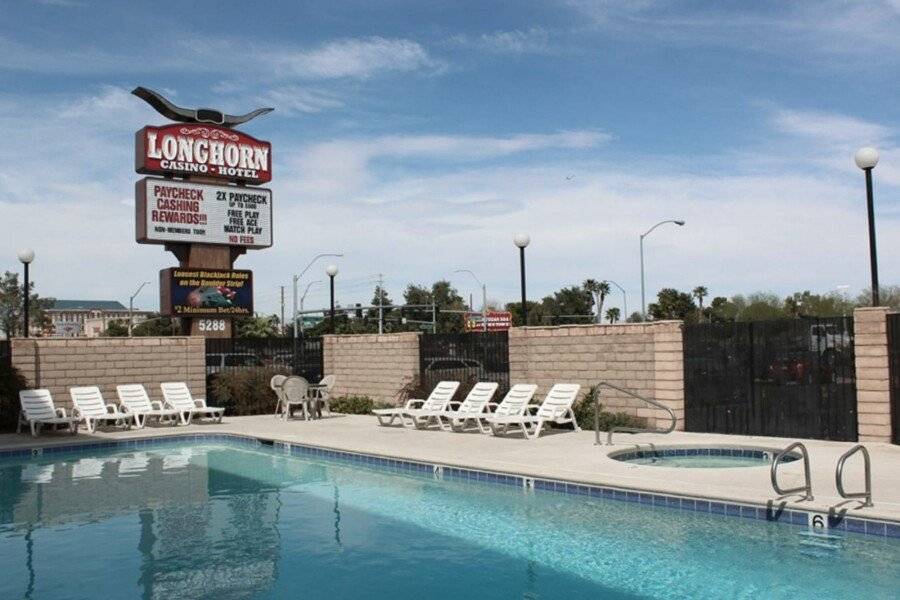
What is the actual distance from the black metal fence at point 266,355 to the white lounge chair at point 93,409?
3223 millimetres

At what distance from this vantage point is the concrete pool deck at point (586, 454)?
30.8 feet

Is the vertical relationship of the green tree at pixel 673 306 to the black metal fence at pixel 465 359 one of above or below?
above

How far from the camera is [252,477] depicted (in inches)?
522

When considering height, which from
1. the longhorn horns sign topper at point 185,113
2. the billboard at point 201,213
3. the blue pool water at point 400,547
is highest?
the longhorn horns sign topper at point 185,113

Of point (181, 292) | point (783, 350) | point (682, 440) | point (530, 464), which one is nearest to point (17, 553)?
point (530, 464)

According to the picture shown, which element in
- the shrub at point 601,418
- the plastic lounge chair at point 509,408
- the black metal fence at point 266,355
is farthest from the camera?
the black metal fence at point 266,355

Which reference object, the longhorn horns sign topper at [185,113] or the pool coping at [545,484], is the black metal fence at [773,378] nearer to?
the pool coping at [545,484]

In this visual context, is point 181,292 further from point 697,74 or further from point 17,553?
point 17,553

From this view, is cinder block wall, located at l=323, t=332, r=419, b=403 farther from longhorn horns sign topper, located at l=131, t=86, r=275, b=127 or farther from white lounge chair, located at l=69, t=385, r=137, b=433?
longhorn horns sign topper, located at l=131, t=86, r=275, b=127

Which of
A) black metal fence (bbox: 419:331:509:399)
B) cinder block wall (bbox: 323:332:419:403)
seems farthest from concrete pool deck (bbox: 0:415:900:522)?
black metal fence (bbox: 419:331:509:399)

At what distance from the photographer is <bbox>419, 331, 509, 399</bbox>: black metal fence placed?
1892cm

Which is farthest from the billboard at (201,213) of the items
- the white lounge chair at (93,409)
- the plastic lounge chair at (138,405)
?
the white lounge chair at (93,409)

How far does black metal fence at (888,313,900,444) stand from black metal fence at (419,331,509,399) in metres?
7.94

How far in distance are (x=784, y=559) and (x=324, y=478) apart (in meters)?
7.05
